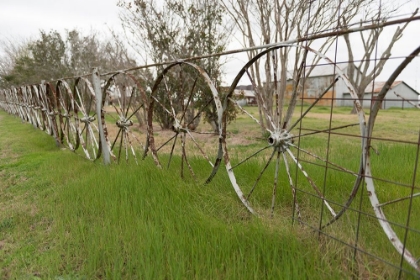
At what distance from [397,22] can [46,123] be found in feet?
25.7

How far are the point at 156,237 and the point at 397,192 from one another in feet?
6.21

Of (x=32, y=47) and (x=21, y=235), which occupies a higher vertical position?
(x=32, y=47)

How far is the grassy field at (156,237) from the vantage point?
163 centimetres

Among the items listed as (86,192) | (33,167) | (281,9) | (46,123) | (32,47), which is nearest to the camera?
(86,192)

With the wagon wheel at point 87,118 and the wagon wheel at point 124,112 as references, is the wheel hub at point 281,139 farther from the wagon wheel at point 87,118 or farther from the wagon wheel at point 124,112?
the wagon wheel at point 87,118

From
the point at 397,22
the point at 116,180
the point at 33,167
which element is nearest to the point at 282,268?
the point at 397,22

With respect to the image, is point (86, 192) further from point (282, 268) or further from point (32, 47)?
point (32, 47)

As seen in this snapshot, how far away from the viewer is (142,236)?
2.04m

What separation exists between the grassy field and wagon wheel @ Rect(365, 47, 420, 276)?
13 centimetres

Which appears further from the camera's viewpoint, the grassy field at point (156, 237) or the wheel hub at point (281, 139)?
the wheel hub at point (281, 139)

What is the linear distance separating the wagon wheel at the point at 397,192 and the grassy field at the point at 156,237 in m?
0.13

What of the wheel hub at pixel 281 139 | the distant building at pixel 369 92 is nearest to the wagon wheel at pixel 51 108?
the distant building at pixel 369 92

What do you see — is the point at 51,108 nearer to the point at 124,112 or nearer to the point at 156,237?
the point at 124,112

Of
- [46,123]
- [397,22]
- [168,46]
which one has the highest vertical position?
[168,46]
